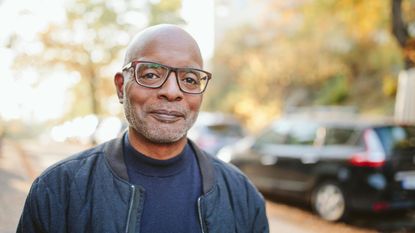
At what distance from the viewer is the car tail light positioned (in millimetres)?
7137

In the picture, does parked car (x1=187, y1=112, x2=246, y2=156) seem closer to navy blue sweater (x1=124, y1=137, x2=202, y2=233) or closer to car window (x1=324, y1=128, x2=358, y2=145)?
car window (x1=324, y1=128, x2=358, y2=145)

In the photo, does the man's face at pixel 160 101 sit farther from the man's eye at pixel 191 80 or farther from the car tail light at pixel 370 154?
the car tail light at pixel 370 154

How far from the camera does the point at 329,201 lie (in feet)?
25.5

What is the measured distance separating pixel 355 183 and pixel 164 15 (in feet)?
15.2

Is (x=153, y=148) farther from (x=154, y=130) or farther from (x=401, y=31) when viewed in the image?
(x=401, y=31)

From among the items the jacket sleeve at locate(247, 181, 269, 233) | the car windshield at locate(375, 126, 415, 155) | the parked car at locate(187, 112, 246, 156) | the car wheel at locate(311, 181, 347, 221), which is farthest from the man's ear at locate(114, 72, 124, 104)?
the parked car at locate(187, 112, 246, 156)

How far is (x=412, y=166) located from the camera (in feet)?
23.9

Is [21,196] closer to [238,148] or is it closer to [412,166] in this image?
[412,166]

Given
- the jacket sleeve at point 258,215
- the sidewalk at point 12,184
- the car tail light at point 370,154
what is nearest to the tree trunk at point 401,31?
the car tail light at point 370,154

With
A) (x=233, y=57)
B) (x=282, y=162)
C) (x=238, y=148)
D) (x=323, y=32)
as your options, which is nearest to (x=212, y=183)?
(x=282, y=162)

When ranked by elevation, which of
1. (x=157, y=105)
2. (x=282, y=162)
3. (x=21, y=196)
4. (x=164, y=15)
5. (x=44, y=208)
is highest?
(x=164, y=15)

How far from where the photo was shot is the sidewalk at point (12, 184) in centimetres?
255

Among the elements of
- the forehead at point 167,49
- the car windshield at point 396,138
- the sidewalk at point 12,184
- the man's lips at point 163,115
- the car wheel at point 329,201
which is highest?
the forehead at point 167,49

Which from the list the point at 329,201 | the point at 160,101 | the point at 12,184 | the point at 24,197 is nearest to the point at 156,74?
the point at 160,101
